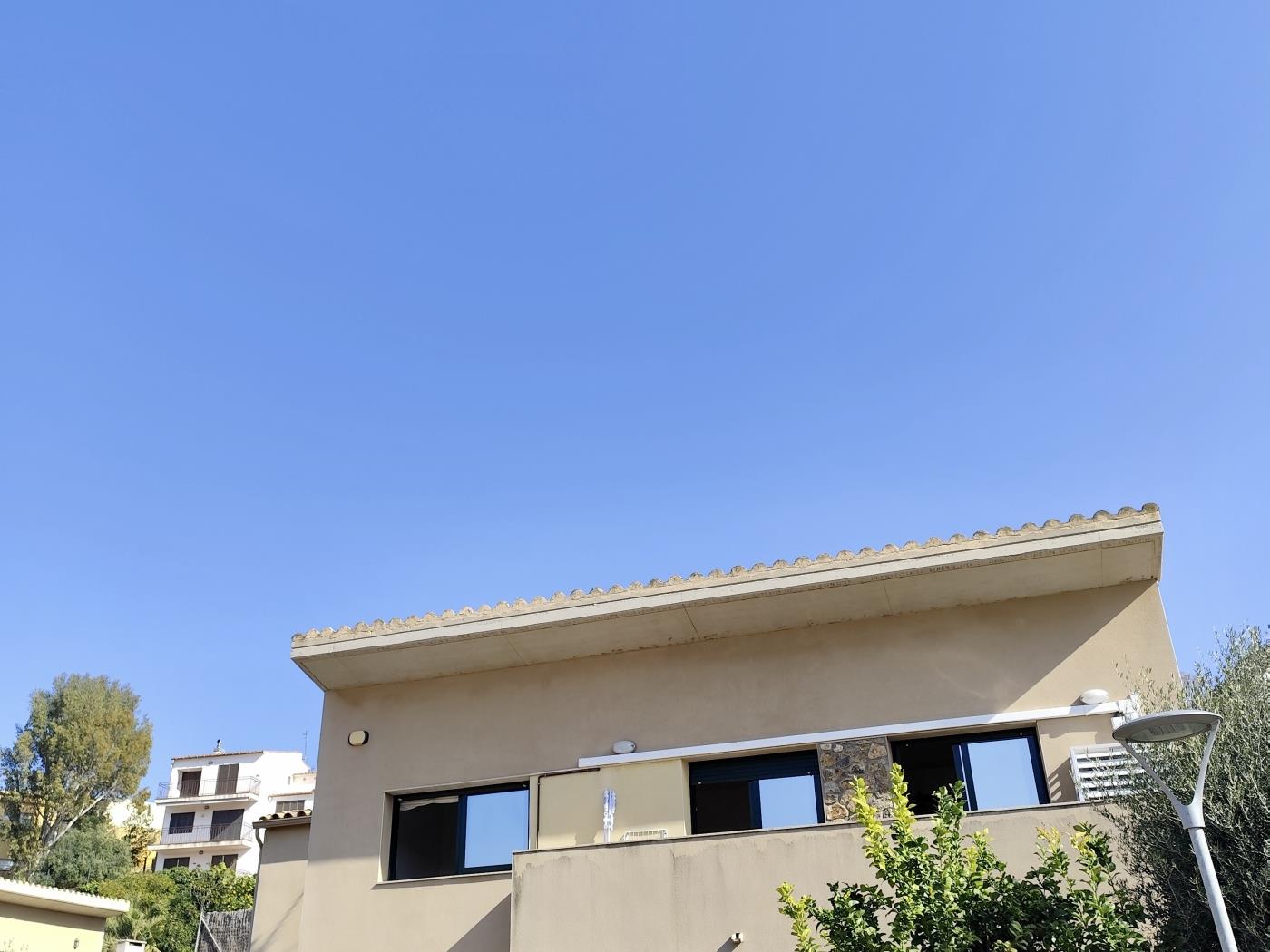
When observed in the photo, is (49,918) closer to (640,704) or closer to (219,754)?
(640,704)

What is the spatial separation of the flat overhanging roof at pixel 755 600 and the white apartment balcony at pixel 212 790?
5543 centimetres

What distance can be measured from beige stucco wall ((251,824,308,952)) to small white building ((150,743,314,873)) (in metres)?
50.4

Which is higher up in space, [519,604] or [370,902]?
[519,604]

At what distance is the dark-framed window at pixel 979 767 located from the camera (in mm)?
10992

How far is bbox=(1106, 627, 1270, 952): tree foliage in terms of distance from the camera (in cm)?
677

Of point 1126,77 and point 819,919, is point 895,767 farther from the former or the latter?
point 1126,77

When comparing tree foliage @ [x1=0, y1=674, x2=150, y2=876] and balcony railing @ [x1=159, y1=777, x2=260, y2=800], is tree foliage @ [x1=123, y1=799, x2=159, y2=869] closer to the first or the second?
tree foliage @ [x1=0, y1=674, x2=150, y2=876]

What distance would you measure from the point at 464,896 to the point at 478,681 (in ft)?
8.09

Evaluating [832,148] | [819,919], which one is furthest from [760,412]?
[819,919]

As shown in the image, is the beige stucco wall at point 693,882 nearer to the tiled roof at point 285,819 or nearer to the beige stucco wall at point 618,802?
the beige stucco wall at point 618,802

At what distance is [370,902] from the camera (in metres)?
12.4

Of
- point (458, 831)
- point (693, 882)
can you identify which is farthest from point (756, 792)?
point (458, 831)

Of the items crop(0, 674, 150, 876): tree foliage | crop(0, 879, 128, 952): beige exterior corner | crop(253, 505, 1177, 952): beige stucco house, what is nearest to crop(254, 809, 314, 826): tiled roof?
crop(253, 505, 1177, 952): beige stucco house

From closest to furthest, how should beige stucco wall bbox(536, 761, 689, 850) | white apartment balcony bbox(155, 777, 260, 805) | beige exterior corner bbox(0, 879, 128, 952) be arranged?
1. beige stucco wall bbox(536, 761, 689, 850)
2. beige exterior corner bbox(0, 879, 128, 952)
3. white apartment balcony bbox(155, 777, 260, 805)
